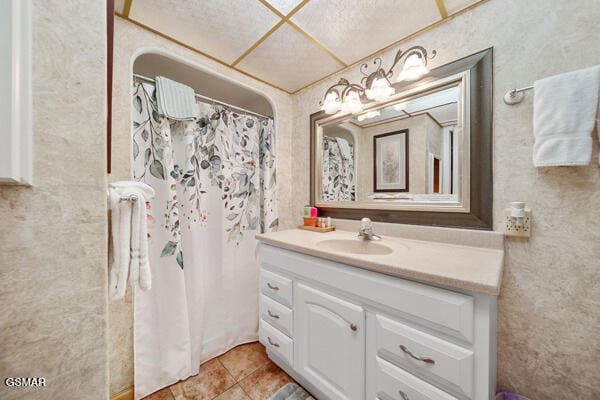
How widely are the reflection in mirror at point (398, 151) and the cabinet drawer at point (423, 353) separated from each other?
0.69 m

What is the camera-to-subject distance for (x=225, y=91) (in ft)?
5.56

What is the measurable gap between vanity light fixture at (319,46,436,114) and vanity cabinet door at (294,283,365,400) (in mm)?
1163

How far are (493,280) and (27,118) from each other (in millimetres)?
1125

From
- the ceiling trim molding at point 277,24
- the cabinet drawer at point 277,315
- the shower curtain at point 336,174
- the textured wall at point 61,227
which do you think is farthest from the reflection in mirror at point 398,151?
the textured wall at point 61,227

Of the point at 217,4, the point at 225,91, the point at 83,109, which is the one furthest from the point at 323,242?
the point at 225,91

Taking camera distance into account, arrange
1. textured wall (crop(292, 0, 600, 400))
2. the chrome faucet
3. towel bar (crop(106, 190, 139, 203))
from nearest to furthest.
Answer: towel bar (crop(106, 190, 139, 203)) < textured wall (crop(292, 0, 600, 400)) < the chrome faucet

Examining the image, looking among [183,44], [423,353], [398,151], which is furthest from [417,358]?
[183,44]

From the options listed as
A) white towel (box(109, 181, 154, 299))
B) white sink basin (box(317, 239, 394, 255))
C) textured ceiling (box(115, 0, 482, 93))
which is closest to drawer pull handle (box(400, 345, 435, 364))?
white sink basin (box(317, 239, 394, 255))

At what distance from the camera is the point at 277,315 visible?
47.4 inches

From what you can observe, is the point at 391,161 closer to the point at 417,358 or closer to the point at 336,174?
the point at 336,174

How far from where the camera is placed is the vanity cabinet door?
871 mm

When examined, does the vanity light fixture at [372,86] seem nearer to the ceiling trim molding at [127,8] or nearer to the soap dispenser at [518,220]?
the soap dispenser at [518,220]

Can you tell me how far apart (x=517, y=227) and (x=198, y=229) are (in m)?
1.65

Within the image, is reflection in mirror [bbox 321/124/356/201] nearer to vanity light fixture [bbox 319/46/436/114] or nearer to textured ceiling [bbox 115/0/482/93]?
vanity light fixture [bbox 319/46/436/114]
